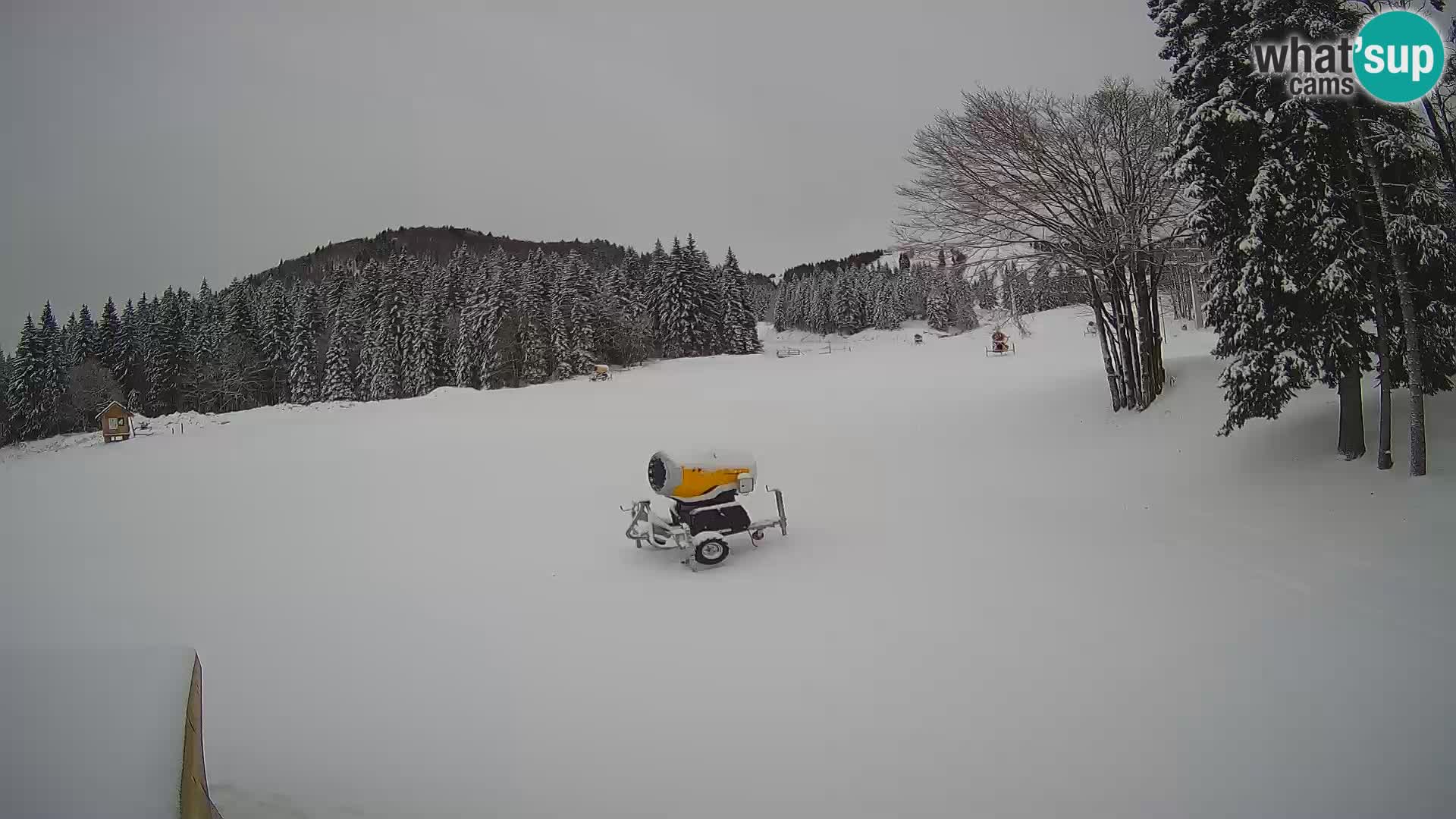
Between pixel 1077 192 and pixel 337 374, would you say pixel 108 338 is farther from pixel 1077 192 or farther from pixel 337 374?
pixel 337 374

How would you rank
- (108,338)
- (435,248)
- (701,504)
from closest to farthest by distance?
(701,504), (108,338), (435,248)

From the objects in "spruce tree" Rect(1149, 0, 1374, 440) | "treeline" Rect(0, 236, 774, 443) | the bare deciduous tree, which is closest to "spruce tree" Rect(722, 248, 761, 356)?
"treeline" Rect(0, 236, 774, 443)

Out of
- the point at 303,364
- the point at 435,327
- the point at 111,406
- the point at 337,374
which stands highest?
the point at 435,327

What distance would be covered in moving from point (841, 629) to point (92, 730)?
483 centimetres

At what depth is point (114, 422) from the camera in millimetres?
14906

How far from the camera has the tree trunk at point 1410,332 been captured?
6945 millimetres

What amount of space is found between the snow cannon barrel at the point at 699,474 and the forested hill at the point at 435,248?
5760 centimetres

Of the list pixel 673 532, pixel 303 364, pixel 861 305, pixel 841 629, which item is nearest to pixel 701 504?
pixel 673 532

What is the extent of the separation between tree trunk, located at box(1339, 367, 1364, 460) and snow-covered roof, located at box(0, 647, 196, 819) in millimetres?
11721

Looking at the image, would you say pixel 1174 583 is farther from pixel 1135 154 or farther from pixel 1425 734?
pixel 1135 154

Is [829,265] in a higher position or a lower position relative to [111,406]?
higher

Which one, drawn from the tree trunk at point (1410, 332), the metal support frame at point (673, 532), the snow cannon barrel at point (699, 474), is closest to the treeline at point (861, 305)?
the tree trunk at point (1410, 332)

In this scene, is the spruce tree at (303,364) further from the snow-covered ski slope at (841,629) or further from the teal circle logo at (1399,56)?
the teal circle logo at (1399,56)

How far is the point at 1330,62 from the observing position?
296 inches
